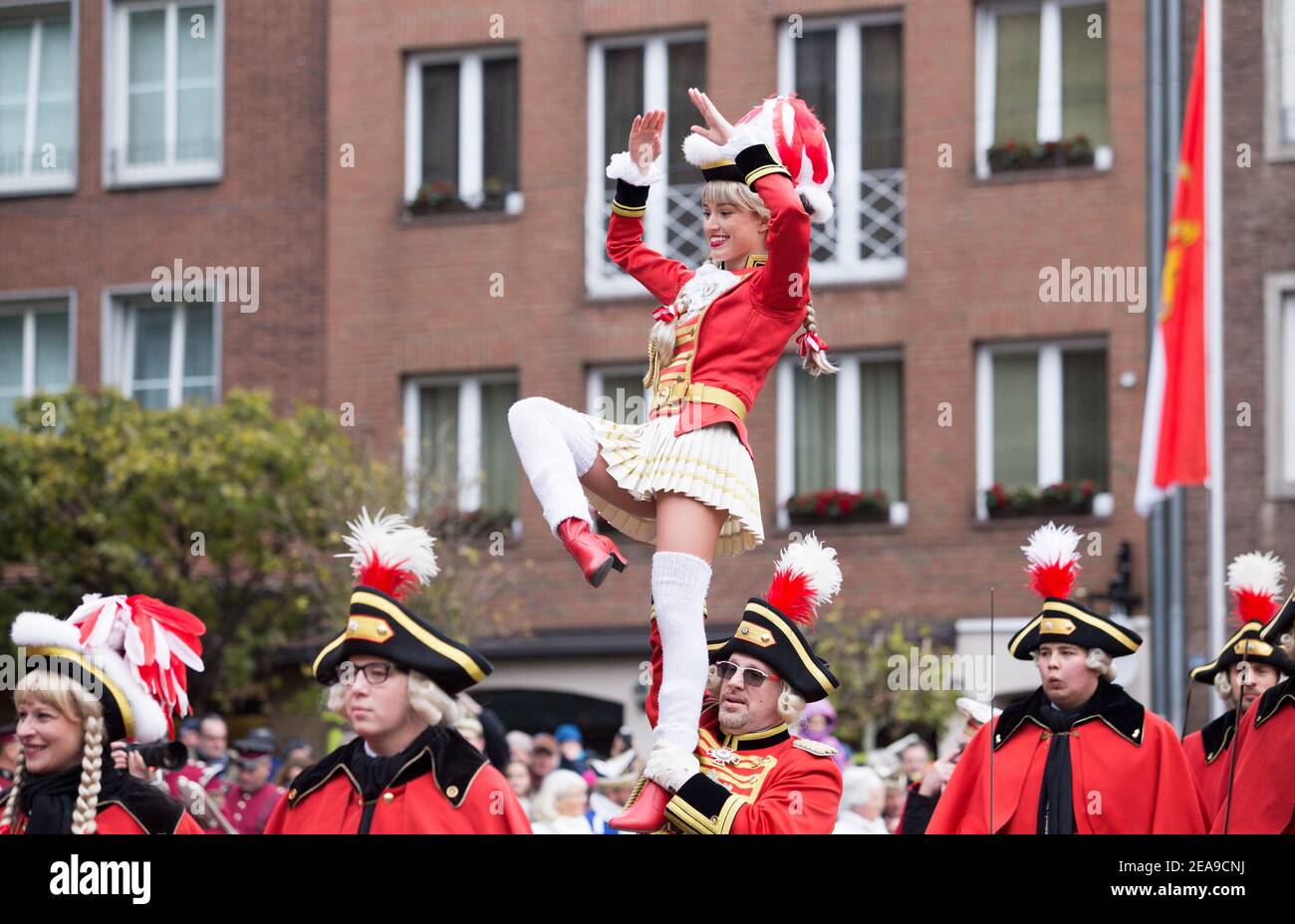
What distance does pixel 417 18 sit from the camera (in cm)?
2333

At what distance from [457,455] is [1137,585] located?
6.58 meters

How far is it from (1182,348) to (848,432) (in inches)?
214

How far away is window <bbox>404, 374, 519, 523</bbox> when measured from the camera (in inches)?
851

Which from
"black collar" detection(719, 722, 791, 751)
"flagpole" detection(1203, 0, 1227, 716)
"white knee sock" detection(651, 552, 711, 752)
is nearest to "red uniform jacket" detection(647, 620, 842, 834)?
"black collar" detection(719, 722, 791, 751)

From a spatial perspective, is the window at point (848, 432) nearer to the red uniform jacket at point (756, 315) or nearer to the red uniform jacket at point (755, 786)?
the red uniform jacket at point (755, 786)

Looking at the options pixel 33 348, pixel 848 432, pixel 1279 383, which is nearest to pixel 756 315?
pixel 1279 383

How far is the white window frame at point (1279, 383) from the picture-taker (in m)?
21.0

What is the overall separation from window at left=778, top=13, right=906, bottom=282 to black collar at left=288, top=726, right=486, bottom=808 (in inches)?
638

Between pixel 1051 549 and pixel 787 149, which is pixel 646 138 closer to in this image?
pixel 787 149

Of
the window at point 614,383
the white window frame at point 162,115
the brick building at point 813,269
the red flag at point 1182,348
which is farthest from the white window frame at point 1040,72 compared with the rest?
the white window frame at point 162,115
